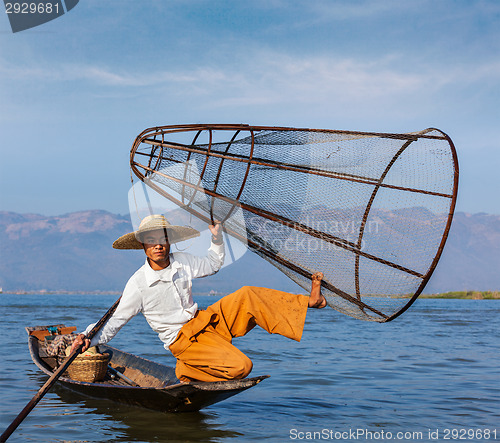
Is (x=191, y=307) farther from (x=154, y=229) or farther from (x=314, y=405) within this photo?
(x=314, y=405)

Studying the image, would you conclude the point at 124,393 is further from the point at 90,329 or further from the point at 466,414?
the point at 466,414

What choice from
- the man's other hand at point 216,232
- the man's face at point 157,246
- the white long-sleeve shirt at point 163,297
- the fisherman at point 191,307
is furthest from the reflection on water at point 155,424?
the man's other hand at point 216,232

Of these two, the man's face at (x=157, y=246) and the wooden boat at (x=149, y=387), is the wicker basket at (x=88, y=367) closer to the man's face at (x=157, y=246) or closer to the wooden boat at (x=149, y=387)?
the wooden boat at (x=149, y=387)

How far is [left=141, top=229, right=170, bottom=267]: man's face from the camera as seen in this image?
3938 mm

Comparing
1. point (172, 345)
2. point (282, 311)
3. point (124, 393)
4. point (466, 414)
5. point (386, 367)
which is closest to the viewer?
point (282, 311)

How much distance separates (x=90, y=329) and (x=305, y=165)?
7.14 feet

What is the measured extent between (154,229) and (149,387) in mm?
1363

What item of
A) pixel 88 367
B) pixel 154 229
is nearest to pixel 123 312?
pixel 154 229

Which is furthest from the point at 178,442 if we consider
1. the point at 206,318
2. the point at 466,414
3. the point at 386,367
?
the point at 386,367

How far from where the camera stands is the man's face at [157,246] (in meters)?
3.94

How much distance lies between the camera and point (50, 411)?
5.18 meters

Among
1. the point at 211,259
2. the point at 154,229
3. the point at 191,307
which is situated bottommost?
the point at 191,307

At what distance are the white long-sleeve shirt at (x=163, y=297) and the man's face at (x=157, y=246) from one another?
0.08 m

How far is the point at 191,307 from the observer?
13.4 feet
